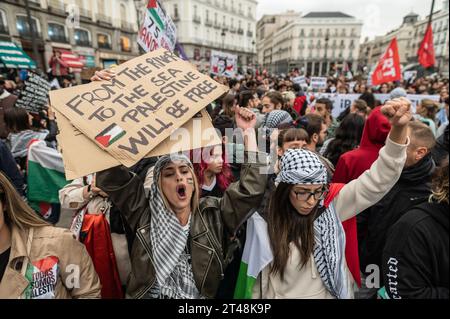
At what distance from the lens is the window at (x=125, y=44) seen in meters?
30.3

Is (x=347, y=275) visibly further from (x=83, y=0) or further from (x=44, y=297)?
(x=83, y=0)

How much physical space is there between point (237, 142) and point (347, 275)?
1.14 m

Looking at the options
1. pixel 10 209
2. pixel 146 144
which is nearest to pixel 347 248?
pixel 146 144

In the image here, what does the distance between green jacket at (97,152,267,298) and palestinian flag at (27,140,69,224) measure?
1.58 m

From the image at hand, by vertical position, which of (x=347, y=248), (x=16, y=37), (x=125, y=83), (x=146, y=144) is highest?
(x=16, y=37)

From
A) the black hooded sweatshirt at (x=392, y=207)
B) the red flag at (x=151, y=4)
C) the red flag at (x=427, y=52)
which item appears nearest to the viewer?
the black hooded sweatshirt at (x=392, y=207)

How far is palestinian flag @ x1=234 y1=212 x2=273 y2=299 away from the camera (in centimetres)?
164

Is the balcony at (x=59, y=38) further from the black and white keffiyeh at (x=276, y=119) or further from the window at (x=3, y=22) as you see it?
the black and white keffiyeh at (x=276, y=119)

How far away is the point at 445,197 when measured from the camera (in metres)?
1.28

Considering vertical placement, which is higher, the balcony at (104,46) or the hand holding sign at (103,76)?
the balcony at (104,46)

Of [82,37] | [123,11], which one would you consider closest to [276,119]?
[82,37]

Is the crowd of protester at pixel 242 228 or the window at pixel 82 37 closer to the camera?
the crowd of protester at pixel 242 228

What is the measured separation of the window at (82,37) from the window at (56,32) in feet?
3.49

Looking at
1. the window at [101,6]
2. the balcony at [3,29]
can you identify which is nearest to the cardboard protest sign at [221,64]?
the balcony at [3,29]
